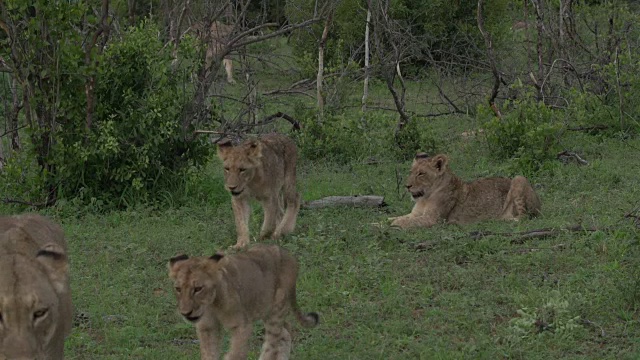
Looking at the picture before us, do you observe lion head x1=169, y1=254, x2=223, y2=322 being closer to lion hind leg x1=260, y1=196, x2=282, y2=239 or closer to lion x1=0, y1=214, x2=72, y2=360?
lion x1=0, y1=214, x2=72, y2=360

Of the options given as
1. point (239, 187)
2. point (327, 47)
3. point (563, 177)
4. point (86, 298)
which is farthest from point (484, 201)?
point (327, 47)

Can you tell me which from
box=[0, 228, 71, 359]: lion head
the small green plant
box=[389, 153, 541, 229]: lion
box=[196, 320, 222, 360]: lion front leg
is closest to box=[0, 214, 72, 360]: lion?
box=[0, 228, 71, 359]: lion head

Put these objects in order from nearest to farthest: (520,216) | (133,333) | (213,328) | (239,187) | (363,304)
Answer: (213,328) → (133,333) → (363,304) → (239,187) → (520,216)

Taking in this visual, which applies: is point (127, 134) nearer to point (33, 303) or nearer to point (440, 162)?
point (440, 162)

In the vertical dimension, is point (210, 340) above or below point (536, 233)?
above

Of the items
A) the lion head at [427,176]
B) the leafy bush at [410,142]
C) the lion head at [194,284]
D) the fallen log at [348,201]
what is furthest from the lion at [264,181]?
the leafy bush at [410,142]

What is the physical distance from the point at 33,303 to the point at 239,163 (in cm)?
452

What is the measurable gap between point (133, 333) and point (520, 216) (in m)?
4.48

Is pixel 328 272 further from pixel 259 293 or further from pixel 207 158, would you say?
pixel 207 158

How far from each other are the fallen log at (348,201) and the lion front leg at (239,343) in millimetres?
4917

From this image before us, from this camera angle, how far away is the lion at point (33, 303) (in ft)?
14.8

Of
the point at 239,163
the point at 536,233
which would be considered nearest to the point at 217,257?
the point at 239,163

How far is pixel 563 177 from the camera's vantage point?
1166cm

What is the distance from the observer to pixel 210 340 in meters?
5.70
